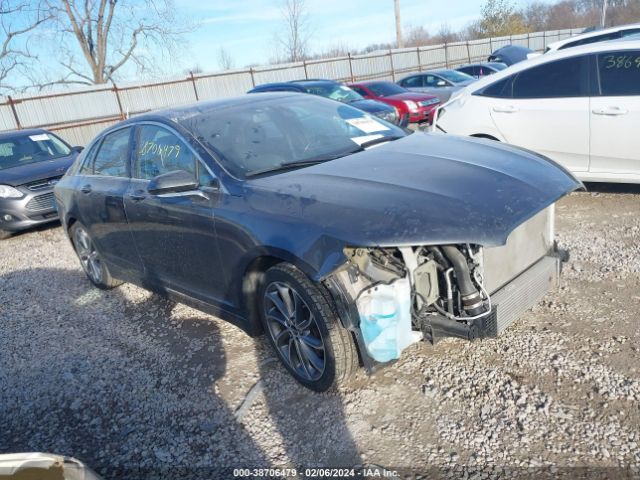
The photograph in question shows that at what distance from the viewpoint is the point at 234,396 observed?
318 cm

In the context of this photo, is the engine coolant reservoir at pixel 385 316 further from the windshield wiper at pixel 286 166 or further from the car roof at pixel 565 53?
the car roof at pixel 565 53

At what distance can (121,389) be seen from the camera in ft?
11.3

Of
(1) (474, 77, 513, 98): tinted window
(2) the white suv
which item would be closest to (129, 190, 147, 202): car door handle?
(2) the white suv

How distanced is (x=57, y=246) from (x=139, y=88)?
1435cm

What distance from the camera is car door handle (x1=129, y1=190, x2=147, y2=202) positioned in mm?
3852

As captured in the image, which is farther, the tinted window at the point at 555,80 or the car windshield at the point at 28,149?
the car windshield at the point at 28,149

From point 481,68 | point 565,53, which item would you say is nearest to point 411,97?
point 481,68

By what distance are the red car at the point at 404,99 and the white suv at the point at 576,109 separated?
→ 6955 millimetres

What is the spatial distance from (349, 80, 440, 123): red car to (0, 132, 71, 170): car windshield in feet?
26.8

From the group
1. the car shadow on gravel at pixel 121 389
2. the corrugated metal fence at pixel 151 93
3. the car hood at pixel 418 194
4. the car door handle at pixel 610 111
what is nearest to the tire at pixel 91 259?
the car shadow on gravel at pixel 121 389

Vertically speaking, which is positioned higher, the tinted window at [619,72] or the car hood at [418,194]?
the tinted window at [619,72]

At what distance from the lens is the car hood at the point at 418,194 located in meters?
2.48

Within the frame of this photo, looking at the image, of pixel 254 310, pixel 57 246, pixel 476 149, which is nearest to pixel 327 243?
pixel 254 310

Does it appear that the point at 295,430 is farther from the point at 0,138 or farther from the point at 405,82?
the point at 405,82
